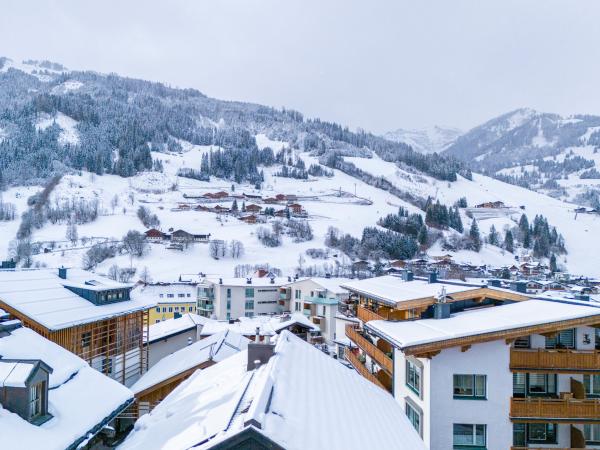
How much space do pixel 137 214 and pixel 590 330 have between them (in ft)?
426

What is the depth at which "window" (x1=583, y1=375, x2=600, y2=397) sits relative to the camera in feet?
47.5

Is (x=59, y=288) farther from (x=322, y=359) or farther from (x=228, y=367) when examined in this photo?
(x=322, y=359)

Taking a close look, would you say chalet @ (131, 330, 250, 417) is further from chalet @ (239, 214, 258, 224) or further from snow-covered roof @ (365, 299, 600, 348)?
chalet @ (239, 214, 258, 224)

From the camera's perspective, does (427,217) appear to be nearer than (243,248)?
No

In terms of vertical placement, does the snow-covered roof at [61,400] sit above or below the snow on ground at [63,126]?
below

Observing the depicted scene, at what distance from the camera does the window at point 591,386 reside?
14.5 metres

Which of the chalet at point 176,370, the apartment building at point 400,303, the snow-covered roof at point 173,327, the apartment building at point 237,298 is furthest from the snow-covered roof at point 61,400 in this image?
the apartment building at point 237,298

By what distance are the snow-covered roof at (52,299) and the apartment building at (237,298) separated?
36537mm

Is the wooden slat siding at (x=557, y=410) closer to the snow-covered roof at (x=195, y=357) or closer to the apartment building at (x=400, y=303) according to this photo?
the apartment building at (x=400, y=303)

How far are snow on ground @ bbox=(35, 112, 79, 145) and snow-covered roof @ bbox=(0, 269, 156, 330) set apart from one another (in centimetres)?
17770

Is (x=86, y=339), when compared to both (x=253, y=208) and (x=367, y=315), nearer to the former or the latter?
(x=367, y=315)

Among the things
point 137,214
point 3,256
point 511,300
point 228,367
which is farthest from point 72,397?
point 137,214

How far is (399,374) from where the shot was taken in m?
→ 16.7

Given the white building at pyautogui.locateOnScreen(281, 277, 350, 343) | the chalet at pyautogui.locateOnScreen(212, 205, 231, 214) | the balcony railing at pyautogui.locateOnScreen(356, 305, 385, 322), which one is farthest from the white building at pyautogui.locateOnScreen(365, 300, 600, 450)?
the chalet at pyautogui.locateOnScreen(212, 205, 231, 214)
